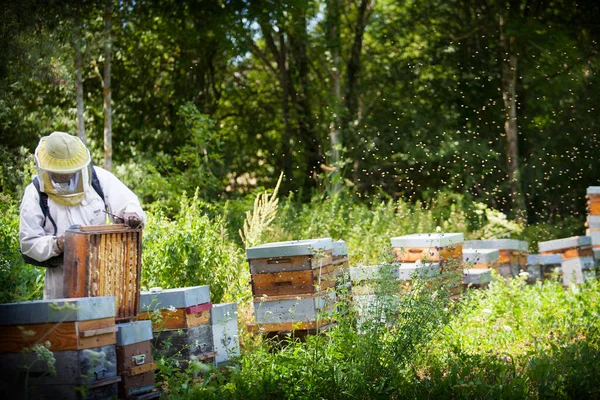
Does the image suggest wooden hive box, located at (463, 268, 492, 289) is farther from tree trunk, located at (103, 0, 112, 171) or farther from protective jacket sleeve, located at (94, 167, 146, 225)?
tree trunk, located at (103, 0, 112, 171)

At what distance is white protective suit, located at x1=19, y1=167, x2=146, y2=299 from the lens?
4269mm

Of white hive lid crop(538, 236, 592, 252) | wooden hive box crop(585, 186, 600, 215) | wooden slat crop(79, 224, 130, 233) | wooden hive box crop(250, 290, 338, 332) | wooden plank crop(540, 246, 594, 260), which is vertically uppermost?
wooden hive box crop(585, 186, 600, 215)

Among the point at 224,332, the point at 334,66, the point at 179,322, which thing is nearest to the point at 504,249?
the point at 224,332

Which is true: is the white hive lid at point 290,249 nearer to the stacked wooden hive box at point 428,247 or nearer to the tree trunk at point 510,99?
the stacked wooden hive box at point 428,247

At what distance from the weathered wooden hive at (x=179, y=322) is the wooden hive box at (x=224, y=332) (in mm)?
87

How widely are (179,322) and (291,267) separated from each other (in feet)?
3.61

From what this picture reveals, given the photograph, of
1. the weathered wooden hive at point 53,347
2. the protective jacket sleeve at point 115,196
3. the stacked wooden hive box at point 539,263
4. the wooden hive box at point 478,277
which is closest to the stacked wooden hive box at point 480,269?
the wooden hive box at point 478,277

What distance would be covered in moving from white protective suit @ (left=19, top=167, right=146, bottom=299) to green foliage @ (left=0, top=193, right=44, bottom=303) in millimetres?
1310

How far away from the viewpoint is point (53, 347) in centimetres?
358

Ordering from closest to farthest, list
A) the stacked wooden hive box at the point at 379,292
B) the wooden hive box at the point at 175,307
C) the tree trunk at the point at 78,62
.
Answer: the wooden hive box at the point at 175,307 < the stacked wooden hive box at the point at 379,292 < the tree trunk at the point at 78,62

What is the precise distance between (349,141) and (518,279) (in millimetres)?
8489

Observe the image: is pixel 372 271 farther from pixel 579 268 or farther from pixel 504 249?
pixel 579 268

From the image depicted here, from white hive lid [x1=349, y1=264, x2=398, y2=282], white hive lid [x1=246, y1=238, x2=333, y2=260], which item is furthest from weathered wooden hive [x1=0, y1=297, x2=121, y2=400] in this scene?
white hive lid [x1=246, y1=238, x2=333, y2=260]

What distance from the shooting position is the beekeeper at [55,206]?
4320mm
